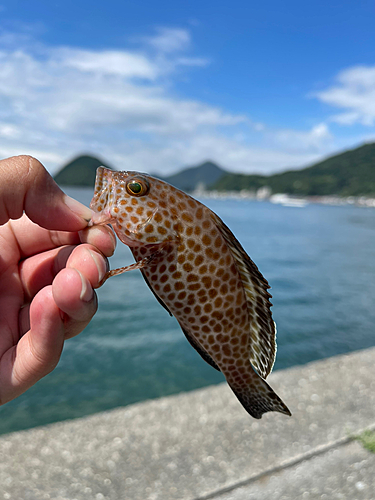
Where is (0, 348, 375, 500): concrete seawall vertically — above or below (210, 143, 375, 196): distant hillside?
below

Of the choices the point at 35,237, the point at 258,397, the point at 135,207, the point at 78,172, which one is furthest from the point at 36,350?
the point at 78,172

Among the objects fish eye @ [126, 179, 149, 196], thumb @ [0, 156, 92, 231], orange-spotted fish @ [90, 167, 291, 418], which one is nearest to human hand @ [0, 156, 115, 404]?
thumb @ [0, 156, 92, 231]

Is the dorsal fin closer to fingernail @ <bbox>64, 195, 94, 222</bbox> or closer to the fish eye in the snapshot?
the fish eye

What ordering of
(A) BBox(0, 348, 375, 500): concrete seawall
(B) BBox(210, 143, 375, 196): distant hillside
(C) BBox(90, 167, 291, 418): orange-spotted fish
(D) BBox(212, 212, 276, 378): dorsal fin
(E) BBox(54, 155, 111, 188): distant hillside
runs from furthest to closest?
(B) BBox(210, 143, 375, 196): distant hillside → (E) BBox(54, 155, 111, 188): distant hillside → (A) BBox(0, 348, 375, 500): concrete seawall → (D) BBox(212, 212, 276, 378): dorsal fin → (C) BBox(90, 167, 291, 418): orange-spotted fish

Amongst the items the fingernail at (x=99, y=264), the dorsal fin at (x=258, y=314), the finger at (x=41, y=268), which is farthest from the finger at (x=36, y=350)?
the dorsal fin at (x=258, y=314)

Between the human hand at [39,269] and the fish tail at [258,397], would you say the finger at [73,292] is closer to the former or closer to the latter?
the human hand at [39,269]
